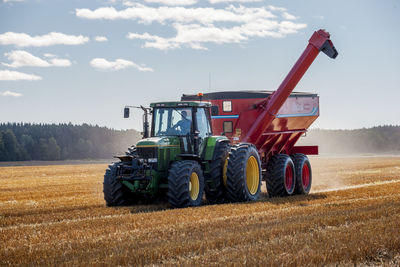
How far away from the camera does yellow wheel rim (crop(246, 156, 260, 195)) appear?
1422cm

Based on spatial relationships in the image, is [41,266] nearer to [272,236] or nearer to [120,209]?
[272,236]

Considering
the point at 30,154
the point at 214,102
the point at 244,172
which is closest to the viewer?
the point at 244,172

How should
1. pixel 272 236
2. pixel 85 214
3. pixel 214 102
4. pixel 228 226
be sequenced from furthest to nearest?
pixel 214 102, pixel 85 214, pixel 228 226, pixel 272 236

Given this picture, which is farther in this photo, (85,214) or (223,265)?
(85,214)

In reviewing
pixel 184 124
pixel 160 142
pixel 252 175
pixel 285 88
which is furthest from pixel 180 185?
pixel 285 88

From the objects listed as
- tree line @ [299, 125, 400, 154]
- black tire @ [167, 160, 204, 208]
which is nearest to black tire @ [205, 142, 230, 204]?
black tire @ [167, 160, 204, 208]

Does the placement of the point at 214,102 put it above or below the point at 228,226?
above

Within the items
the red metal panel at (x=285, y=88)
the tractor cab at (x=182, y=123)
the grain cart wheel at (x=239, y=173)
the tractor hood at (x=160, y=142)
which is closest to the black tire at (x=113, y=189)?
the tractor hood at (x=160, y=142)

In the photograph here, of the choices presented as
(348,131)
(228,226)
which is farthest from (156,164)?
(348,131)

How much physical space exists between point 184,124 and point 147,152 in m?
1.15

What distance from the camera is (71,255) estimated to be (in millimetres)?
6906

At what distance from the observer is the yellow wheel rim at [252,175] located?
14.2 metres

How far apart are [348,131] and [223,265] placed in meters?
93.6

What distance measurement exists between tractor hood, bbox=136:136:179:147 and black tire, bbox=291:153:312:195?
224 inches
